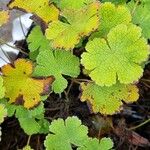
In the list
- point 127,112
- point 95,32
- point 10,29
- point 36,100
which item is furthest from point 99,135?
point 10,29

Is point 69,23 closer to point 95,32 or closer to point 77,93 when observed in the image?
point 95,32

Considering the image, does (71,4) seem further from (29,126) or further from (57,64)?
(29,126)

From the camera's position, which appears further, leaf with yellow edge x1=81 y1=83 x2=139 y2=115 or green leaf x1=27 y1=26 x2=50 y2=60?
green leaf x1=27 y1=26 x2=50 y2=60

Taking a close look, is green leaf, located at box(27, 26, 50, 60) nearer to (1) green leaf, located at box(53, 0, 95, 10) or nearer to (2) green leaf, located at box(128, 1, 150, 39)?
(1) green leaf, located at box(53, 0, 95, 10)

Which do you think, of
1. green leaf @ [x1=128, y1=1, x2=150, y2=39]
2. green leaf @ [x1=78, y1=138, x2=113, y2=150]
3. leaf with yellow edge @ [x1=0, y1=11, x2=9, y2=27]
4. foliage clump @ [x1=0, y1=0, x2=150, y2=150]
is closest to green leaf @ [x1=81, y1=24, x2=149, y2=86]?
foliage clump @ [x1=0, y1=0, x2=150, y2=150]

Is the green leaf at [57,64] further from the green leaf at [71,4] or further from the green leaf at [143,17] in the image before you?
the green leaf at [143,17]

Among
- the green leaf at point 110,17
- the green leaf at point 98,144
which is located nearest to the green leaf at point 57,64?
the green leaf at point 110,17

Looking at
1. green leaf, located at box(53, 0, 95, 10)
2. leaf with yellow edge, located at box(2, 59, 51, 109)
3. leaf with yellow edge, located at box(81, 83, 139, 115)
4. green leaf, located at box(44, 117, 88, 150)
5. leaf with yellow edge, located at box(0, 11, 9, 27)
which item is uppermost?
leaf with yellow edge, located at box(0, 11, 9, 27)
